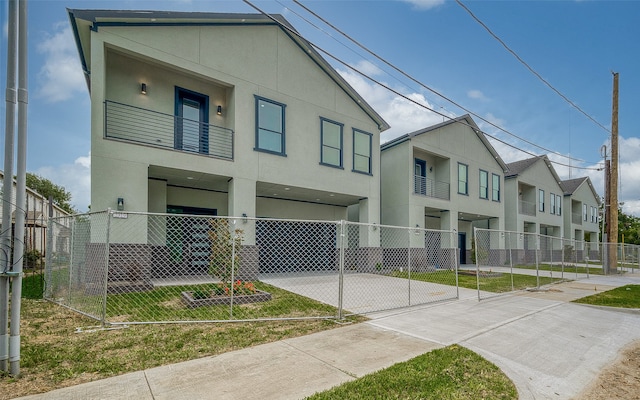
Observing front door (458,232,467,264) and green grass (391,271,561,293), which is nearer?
green grass (391,271,561,293)

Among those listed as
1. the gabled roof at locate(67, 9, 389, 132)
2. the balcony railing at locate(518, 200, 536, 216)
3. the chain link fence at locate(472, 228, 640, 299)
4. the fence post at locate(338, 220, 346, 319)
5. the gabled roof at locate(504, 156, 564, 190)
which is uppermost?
the gabled roof at locate(67, 9, 389, 132)

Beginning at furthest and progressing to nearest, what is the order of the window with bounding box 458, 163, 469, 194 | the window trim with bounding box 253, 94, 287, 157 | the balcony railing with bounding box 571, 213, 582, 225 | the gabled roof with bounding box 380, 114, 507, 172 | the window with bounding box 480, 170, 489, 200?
the balcony railing with bounding box 571, 213, 582, 225, the window with bounding box 480, 170, 489, 200, the window with bounding box 458, 163, 469, 194, the gabled roof with bounding box 380, 114, 507, 172, the window trim with bounding box 253, 94, 287, 157

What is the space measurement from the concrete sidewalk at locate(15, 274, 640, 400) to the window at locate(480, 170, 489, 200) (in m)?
14.4

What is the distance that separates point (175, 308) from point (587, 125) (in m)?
19.9

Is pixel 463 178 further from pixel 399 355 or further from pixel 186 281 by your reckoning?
pixel 399 355

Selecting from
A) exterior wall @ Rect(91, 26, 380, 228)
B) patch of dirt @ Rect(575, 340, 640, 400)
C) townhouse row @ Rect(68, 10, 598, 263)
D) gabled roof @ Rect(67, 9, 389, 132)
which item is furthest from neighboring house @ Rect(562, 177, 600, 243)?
patch of dirt @ Rect(575, 340, 640, 400)

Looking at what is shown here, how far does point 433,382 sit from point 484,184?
67.1 feet

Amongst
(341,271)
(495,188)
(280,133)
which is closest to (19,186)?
(341,271)

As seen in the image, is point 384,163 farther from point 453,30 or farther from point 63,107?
point 63,107

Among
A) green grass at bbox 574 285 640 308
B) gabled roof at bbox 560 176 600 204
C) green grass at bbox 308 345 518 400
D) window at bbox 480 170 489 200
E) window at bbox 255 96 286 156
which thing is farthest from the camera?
gabled roof at bbox 560 176 600 204

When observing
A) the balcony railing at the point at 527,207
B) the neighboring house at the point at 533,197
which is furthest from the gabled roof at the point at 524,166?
the balcony railing at the point at 527,207

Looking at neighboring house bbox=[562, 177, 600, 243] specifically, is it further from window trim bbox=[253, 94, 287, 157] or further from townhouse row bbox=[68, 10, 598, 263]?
window trim bbox=[253, 94, 287, 157]

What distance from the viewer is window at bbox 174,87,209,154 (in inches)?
433

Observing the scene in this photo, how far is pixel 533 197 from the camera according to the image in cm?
2656
